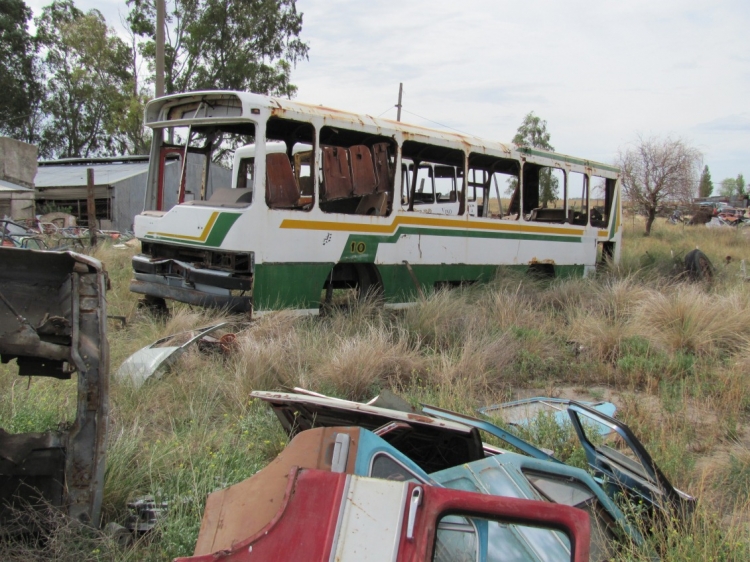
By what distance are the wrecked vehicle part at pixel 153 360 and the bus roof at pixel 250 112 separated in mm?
2492

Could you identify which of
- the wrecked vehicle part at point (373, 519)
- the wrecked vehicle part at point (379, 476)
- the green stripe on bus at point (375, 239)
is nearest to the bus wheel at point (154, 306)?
the green stripe on bus at point (375, 239)

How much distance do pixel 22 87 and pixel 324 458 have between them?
44.9 meters

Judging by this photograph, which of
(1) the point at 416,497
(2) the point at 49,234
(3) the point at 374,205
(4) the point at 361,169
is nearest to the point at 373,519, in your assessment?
(1) the point at 416,497

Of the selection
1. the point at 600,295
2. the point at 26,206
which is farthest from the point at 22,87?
the point at 600,295

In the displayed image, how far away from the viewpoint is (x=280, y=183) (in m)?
7.02

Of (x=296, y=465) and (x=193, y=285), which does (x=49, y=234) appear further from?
(x=296, y=465)

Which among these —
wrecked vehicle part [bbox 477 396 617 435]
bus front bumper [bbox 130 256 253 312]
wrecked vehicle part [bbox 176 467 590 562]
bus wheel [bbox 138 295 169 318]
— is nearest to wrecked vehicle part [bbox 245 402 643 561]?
wrecked vehicle part [bbox 176 467 590 562]

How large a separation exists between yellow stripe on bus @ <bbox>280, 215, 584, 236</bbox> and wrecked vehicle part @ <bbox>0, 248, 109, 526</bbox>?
4326 mm

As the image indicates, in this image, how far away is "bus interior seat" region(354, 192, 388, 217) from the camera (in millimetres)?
8023

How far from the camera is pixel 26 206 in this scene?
2217cm

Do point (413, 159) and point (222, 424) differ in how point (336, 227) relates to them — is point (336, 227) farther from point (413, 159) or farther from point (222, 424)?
point (222, 424)

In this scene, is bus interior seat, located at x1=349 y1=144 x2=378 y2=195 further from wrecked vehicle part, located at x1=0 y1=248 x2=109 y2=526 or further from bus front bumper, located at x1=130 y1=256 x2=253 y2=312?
wrecked vehicle part, located at x1=0 y1=248 x2=109 y2=526

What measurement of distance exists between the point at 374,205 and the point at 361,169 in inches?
21.0

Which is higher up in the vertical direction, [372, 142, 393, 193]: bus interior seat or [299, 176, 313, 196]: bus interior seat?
[372, 142, 393, 193]: bus interior seat
